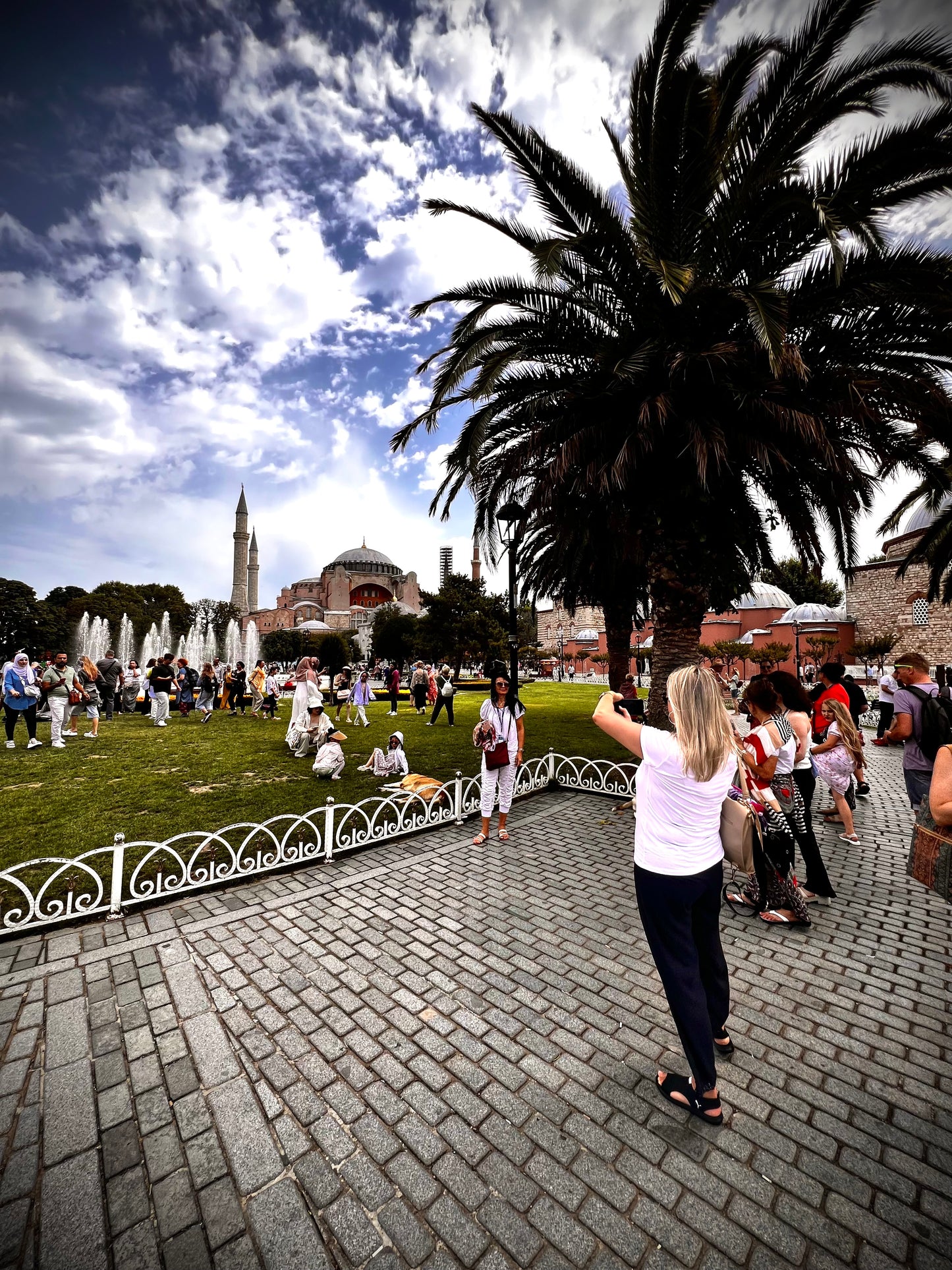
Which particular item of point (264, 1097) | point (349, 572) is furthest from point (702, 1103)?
point (349, 572)

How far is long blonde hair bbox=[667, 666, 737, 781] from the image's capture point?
2.45 m

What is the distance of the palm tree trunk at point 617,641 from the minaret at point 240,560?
71.4 m

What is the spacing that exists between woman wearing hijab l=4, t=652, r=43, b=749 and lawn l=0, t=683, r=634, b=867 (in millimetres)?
344

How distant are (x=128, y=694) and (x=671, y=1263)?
21967 millimetres

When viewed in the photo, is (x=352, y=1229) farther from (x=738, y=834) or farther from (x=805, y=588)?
(x=805, y=588)

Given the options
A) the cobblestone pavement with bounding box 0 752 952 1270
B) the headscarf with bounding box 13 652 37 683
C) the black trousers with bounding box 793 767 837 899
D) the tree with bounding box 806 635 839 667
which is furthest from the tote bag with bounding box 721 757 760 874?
the tree with bounding box 806 635 839 667

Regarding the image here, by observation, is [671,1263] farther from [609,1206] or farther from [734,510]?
[734,510]

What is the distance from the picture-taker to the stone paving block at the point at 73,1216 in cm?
200

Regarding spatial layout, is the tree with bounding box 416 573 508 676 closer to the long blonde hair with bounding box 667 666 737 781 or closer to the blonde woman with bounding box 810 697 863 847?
the blonde woman with bounding box 810 697 863 847

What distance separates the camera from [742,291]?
18.6 ft

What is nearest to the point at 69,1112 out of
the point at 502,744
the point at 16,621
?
the point at 502,744

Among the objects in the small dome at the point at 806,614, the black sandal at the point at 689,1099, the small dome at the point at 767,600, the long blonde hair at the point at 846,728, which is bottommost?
the black sandal at the point at 689,1099

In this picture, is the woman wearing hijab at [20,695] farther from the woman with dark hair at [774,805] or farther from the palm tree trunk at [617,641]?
the palm tree trunk at [617,641]

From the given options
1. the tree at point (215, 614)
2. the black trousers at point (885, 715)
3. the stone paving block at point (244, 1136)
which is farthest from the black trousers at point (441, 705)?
the tree at point (215, 614)
